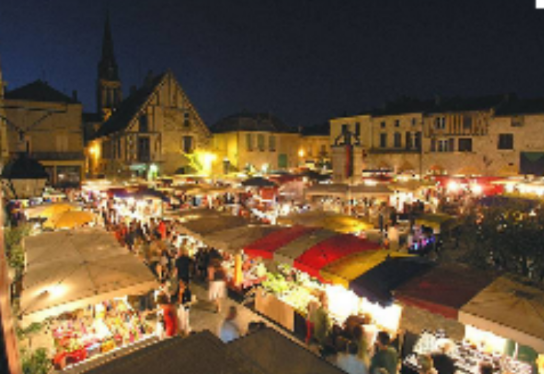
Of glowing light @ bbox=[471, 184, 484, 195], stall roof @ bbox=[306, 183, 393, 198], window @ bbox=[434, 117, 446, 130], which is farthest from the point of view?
window @ bbox=[434, 117, 446, 130]

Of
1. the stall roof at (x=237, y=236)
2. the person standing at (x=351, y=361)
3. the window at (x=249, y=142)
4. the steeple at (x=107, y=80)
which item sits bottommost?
the person standing at (x=351, y=361)

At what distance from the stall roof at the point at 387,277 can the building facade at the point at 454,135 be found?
27.3 m

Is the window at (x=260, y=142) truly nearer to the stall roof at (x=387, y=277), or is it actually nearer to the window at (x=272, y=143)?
the window at (x=272, y=143)

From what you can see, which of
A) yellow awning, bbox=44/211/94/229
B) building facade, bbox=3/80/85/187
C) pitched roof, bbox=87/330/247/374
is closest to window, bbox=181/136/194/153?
building facade, bbox=3/80/85/187

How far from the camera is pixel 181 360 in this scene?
266 centimetres

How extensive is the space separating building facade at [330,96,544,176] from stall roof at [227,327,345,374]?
3135 centimetres

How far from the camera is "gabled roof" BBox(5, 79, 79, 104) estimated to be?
1001 inches

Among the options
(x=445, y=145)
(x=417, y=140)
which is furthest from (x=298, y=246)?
(x=417, y=140)

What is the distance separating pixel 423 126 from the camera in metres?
34.9

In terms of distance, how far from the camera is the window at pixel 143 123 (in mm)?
27138

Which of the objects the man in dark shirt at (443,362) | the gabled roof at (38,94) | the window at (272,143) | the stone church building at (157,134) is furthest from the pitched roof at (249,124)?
the man in dark shirt at (443,362)

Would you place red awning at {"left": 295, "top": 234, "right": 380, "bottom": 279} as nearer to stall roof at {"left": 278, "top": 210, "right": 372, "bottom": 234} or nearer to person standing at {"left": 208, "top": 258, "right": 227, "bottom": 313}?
stall roof at {"left": 278, "top": 210, "right": 372, "bottom": 234}

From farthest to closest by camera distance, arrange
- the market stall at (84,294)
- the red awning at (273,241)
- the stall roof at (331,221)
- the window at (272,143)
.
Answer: the window at (272,143), the stall roof at (331,221), the red awning at (273,241), the market stall at (84,294)

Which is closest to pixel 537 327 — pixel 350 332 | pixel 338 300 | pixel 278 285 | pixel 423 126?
pixel 350 332
